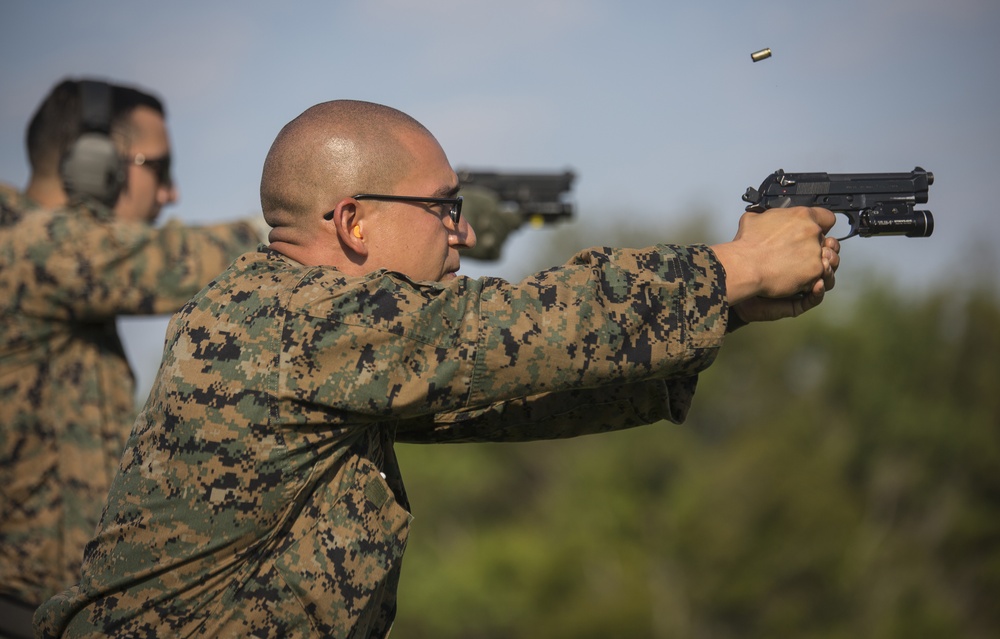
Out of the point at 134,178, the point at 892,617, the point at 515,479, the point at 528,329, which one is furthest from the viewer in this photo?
the point at 515,479

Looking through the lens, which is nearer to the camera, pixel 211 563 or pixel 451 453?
pixel 211 563

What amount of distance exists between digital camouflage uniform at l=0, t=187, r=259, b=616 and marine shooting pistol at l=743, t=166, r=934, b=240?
3.41 meters

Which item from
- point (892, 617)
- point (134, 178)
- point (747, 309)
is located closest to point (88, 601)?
point (747, 309)

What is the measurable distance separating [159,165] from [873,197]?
443cm

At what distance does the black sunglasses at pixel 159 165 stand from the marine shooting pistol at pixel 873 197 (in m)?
4.12

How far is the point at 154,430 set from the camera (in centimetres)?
339

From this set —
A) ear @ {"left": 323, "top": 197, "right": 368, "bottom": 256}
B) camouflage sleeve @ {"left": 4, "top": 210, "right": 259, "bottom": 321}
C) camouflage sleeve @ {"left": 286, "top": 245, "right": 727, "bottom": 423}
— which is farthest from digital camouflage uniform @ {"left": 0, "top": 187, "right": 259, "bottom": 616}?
camouflage sleeve @ {"left": 286, "top": 245, "right": 727, "bottom": 423}

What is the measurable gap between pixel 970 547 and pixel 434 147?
37.8 m

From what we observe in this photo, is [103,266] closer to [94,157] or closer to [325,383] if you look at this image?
[94,157]

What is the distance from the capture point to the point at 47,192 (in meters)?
6.57

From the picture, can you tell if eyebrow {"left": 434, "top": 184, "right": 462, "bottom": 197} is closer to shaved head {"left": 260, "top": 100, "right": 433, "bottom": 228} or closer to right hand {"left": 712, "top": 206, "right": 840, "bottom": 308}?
shaved head {"left": 260, "top": 100, "right": 433, "bottom": 228}

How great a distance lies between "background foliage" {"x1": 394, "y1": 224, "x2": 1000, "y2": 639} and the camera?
1437 inches

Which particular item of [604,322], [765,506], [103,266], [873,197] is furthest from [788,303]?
[765,506]

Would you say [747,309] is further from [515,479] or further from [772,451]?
[515,479]
